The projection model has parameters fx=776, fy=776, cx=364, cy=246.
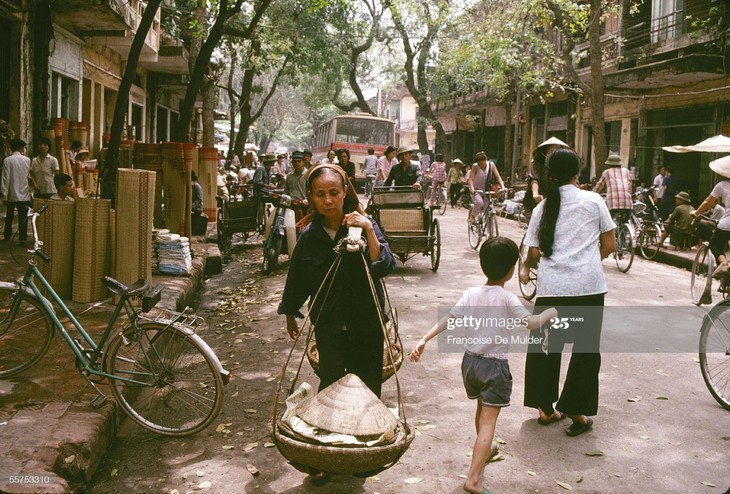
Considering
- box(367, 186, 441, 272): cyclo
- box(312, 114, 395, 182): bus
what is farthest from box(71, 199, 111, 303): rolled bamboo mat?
box(312, 114, 395, 182): bus

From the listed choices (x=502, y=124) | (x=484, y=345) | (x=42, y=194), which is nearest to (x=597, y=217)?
(x=484, y=345)

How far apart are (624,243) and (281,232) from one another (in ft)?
17.7

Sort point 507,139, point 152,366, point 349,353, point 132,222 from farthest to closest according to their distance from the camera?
point 507,139 → point 132,222 → point 152,366 → point 349,353

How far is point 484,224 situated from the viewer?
13586mm

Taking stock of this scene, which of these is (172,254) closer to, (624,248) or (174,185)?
(174,185)

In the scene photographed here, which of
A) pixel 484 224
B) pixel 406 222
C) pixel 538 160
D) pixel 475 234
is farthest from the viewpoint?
pixel 475 234

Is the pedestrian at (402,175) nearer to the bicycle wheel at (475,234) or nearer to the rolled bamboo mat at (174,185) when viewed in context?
the bicycle wheel at (475,234)

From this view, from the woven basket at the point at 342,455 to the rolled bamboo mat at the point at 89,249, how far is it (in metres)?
4.58

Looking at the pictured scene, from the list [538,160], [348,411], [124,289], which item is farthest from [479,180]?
[348,411]

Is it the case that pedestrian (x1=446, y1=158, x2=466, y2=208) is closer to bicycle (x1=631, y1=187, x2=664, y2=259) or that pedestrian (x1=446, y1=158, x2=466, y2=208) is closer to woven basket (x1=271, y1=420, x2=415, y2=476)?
bicycle (x1=631, y1=187, x2=664, y2=259)

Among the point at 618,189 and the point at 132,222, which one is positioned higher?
the point at 618,189

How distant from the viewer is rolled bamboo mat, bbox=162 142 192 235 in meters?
10.4

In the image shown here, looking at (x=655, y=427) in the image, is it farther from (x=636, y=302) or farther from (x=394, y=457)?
(x=636, y=302)

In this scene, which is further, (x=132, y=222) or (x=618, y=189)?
(x=618, y=189)
